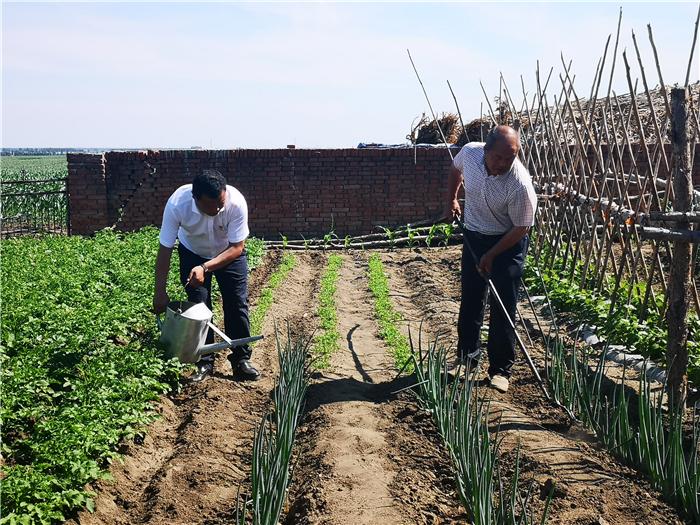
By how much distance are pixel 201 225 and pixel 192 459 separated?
1657 mm

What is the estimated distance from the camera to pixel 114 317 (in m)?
5.89

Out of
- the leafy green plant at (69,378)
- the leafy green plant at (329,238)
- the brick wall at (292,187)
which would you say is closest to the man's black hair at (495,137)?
the leafy green plant at (69,378)

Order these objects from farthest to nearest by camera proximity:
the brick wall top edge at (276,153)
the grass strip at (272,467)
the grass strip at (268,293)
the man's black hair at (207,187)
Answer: the brick wall top edge at (276,153) → the grass strip at (268,293) → the man's black hair at (207,187) → the grass strip at (272,467)

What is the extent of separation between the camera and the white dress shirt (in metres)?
5.34

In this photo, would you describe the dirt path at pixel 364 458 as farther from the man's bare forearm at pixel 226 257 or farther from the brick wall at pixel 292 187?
the brick wall at pixel 292 187

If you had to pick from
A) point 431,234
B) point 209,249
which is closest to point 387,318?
point 209,249

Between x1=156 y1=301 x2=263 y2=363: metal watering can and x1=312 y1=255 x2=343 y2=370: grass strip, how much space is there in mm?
976

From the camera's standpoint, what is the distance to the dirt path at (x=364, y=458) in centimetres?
382

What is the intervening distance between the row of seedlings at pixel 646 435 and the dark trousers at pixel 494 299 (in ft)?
1.73

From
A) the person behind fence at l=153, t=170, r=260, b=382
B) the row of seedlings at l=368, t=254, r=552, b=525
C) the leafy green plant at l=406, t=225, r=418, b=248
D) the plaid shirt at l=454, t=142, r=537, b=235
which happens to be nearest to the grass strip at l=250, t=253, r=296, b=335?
the person behind fence at l=153, t=170, r=260, b=382

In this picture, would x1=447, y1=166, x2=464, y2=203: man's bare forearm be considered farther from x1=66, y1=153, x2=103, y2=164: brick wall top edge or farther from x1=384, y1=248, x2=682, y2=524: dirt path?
x1=66, y1=153, x2=103, y2=164: brick wall top edge

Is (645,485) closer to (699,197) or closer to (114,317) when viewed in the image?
(114,317)

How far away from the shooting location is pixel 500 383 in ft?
18.4

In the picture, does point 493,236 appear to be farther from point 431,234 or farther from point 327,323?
point 431,234
